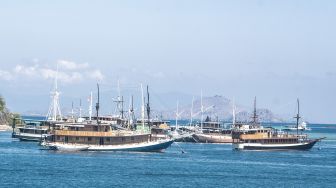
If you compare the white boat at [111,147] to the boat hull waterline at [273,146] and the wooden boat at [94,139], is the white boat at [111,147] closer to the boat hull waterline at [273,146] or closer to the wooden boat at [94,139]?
the wooden boat at [94,139]

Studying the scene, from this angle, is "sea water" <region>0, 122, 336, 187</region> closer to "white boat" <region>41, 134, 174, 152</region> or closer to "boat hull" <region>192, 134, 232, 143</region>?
"white boat" <region>41, 134, 174, 152</region>

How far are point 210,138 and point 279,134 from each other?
30.1m

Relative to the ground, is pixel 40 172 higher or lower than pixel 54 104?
lower

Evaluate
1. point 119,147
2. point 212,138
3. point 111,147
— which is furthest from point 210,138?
point 111,147

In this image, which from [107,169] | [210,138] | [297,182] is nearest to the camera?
[297,182]

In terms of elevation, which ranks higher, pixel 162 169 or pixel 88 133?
pixel 88 133

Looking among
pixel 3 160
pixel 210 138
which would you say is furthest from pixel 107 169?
pixel 210 138

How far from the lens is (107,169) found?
353 feet

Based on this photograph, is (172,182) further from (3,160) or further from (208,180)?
(3,160)

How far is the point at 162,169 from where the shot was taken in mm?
110750

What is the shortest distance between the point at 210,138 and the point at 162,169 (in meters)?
86.7

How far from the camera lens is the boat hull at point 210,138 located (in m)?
196

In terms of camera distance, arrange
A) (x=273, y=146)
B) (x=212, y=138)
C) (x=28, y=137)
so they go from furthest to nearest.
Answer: (x=212, y=138) < (x=28, y=137) < (x=273, y=146)

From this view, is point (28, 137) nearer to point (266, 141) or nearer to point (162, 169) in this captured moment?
point (266, 141)
